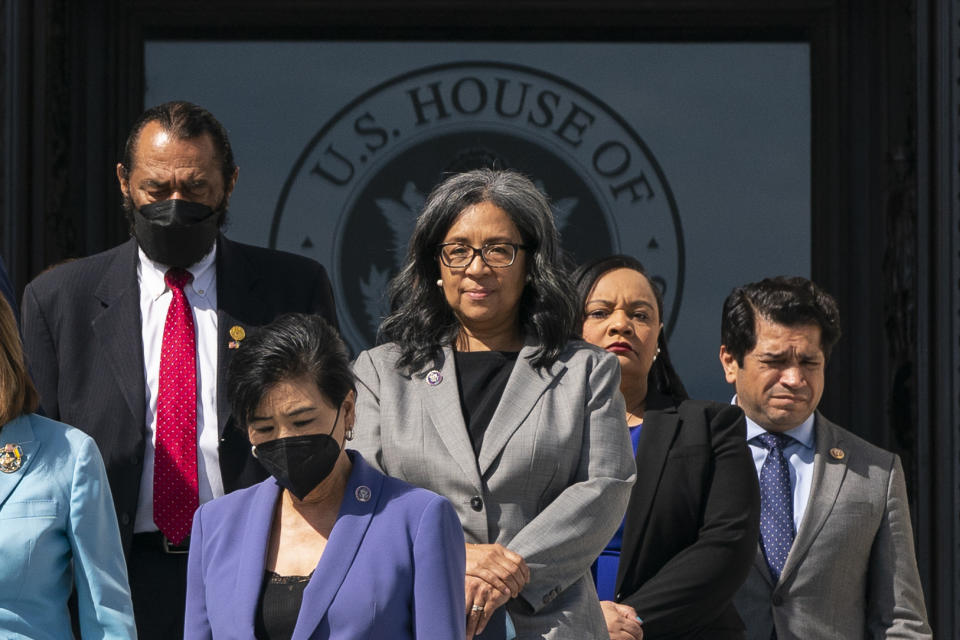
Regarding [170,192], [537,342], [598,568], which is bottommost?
[598,568]

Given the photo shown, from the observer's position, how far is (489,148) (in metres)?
6.29

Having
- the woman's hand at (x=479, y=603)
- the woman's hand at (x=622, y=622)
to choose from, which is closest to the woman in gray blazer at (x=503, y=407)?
the woman's hand at (x=479, y=603)

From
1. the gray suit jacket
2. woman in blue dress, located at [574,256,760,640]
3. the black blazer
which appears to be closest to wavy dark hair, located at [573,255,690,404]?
woman in blue dress, located at [574,256,760,640]

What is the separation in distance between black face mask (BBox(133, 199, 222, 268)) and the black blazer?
1.20 meters

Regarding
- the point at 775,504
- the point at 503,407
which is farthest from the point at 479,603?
the point at 775,504

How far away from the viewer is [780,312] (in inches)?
179

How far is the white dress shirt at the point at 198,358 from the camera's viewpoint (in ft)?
12.5

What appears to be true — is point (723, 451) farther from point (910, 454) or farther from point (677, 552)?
point (910, 454)

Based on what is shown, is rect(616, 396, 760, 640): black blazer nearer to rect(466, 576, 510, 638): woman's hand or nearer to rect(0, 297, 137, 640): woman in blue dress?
rect(466, 576, 510, 638): woman's hand

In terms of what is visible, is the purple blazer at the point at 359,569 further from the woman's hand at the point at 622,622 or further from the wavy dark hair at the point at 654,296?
the wavy dark hair at the point at 654,296

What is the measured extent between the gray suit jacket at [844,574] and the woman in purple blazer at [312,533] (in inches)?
54.6

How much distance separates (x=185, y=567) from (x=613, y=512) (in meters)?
0.99

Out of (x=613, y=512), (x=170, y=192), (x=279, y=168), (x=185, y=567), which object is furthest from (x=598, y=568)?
(x=279, y=168)

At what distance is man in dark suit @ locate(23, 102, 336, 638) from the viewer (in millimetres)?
3789
